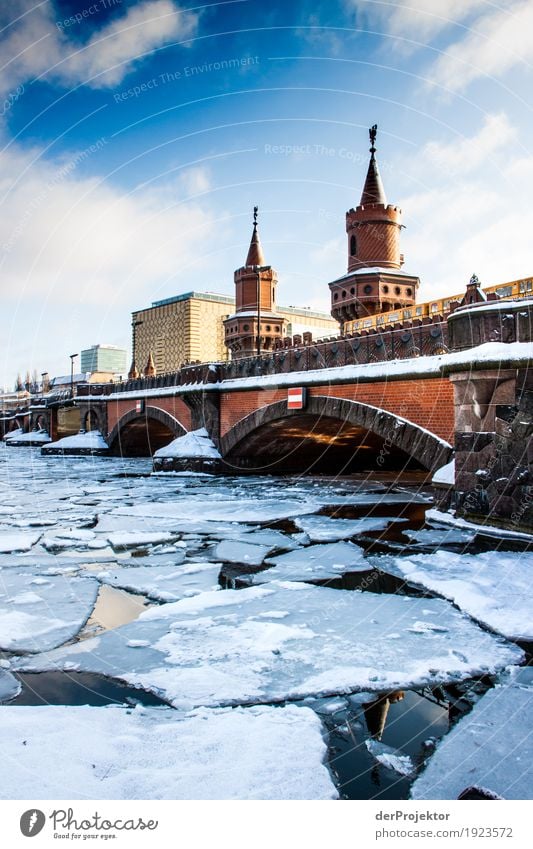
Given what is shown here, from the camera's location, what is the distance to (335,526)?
10.6m

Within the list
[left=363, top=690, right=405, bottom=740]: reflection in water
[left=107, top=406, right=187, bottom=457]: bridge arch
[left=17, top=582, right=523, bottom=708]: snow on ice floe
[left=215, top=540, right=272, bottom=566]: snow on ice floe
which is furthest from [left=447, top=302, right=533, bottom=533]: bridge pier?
[left=107, top=406, right=187, bottom=457]: bridge arch

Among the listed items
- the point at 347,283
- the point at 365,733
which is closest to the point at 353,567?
the point at 365,733

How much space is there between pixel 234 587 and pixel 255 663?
7.22 feet

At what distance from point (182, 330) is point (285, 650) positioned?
96.2 metres

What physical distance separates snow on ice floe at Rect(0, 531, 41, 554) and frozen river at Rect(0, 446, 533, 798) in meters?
0.05

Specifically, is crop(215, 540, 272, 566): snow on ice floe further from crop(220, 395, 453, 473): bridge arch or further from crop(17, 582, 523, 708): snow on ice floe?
crop(220, 395, 453, 473): bridge arch

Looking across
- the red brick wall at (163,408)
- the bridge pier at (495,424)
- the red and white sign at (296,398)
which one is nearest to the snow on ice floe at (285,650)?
the bridge pier at (495,424)

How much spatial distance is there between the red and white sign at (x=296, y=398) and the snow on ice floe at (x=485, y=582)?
981cm

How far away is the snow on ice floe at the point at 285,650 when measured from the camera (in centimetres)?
408

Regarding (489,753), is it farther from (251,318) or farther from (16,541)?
(251,318)

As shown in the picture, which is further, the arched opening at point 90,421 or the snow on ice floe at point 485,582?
the arched opening at point 90,421

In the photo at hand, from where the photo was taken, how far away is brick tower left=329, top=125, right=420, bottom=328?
3494 centimetres

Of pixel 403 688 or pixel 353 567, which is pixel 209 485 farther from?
pixel 403 688

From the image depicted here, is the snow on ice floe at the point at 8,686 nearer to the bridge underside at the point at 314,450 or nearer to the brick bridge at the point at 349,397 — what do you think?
the brick bridge at the point at 349,397
